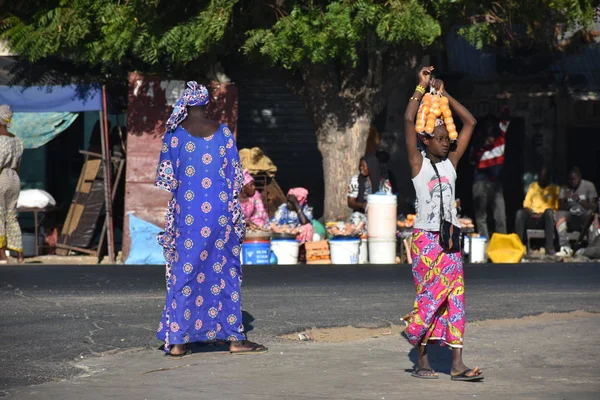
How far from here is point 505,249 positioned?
18391 millimetres

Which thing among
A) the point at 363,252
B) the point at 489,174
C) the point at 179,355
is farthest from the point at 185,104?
the point at 489,174

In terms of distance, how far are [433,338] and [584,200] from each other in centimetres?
1261

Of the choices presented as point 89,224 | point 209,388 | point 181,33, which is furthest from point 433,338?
point 89,224

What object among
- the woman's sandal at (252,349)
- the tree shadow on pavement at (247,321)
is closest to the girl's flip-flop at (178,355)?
the woman's sandal at (252,349)

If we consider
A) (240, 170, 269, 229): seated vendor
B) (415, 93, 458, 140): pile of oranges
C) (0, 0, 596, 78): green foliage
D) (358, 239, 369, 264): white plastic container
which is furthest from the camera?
(240, 170, 269, 229): seated vendor

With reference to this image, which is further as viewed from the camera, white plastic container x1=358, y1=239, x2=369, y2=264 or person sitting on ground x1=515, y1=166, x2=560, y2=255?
person sitting on ground x1=515, y1=166, x2=560, y2=255

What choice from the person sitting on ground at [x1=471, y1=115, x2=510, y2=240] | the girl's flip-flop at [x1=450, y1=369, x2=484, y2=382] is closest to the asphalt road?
the girl's flip-flop at [x1=450, y1=369, x2=484, y2=382]

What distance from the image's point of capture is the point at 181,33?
17.1 metres

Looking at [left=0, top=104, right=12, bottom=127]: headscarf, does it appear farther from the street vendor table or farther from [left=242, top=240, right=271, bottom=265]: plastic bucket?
[left=242, top=240, right=271, bottom=265]: plastic bucket

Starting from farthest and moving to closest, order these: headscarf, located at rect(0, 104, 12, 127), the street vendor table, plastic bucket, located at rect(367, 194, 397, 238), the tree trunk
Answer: the tree trunk < the street vendor table < plastic bucket, located at rect(367, 194, 397, 238) < headscarf, located at rect(0, 104, 12, 127)

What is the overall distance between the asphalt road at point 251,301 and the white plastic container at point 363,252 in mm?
1372

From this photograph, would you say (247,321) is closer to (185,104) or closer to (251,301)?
(251,301)

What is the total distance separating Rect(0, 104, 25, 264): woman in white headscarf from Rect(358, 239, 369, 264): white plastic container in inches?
187

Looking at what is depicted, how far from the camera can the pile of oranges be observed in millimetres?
7656
